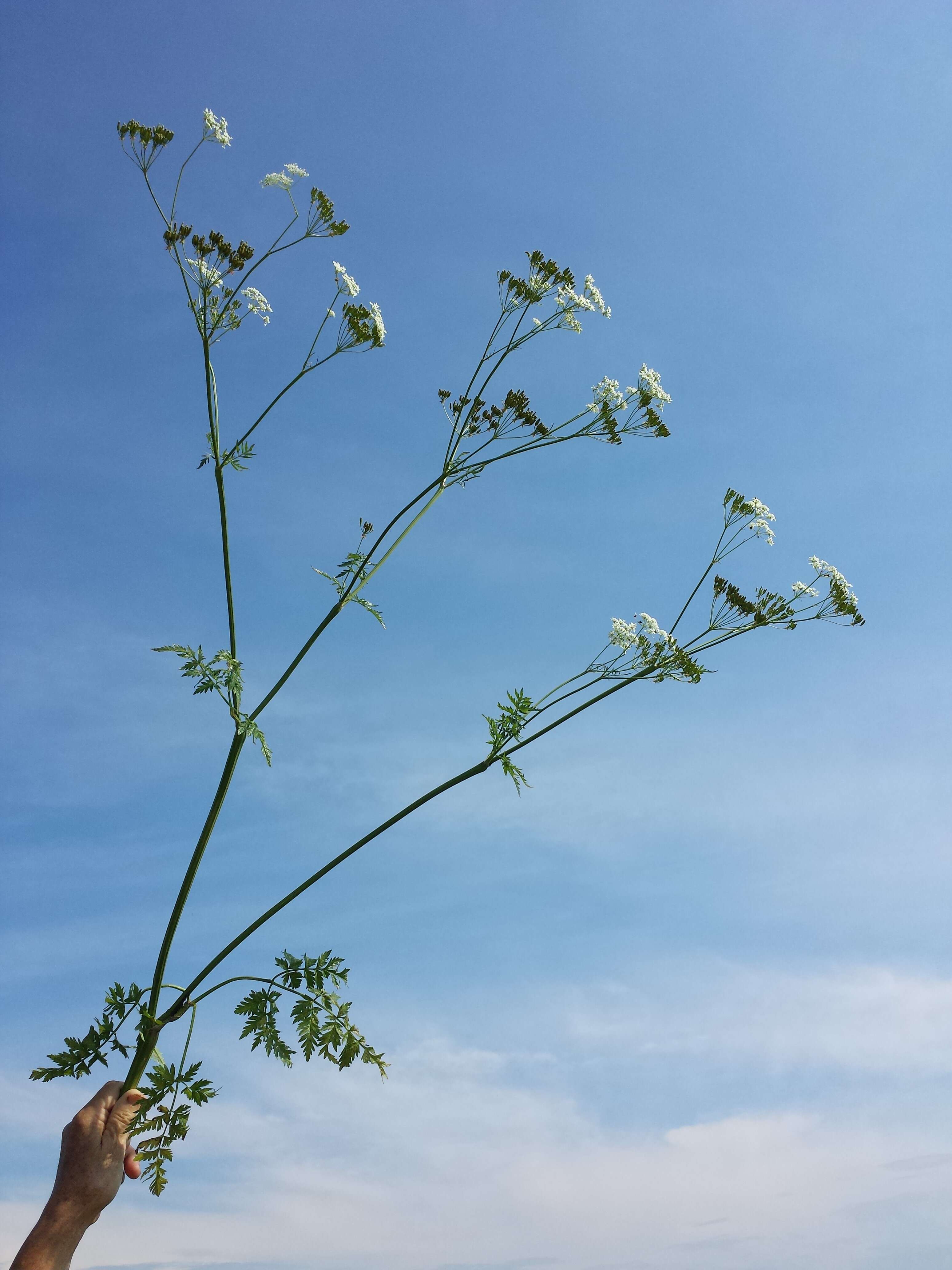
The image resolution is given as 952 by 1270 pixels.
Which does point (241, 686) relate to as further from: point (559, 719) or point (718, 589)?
point (718, 589)

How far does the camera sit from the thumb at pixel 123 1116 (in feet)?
16.3

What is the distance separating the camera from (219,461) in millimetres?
6223

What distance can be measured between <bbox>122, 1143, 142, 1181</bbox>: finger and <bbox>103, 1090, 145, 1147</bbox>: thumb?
102 millimetres

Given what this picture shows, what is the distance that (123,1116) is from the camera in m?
5.05

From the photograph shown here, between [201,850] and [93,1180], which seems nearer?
[93,1180]

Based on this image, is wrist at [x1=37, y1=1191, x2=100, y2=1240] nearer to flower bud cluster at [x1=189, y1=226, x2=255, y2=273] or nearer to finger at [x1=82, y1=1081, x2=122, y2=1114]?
finger at [x1=82, y1=1081, x2=122, y2=1114]

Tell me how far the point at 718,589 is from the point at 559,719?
1705 millimetres

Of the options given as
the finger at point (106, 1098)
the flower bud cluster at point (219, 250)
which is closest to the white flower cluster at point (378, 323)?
the flower bud cluster at point (219, 250)

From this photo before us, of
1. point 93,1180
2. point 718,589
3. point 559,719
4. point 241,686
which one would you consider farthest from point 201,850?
point 718,589

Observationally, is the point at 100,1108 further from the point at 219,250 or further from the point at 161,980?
the point at 219,250

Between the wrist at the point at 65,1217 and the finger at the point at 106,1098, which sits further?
the finger at the point at 106,1098

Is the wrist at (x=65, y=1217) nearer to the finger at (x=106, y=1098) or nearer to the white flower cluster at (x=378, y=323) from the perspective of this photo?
the finger at (x=106, y=1098)

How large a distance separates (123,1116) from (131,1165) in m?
0.28

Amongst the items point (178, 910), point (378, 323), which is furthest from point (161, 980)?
point (378, 323)
